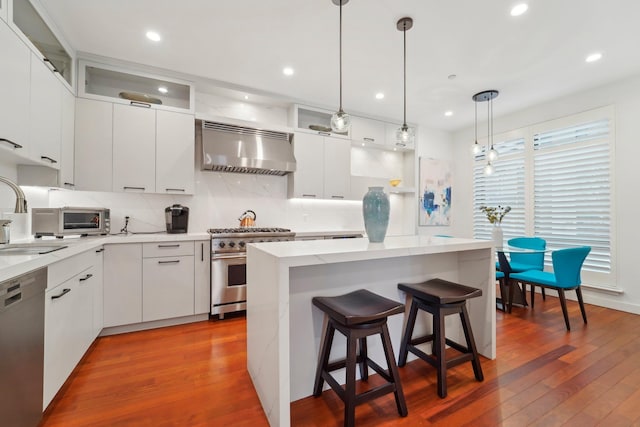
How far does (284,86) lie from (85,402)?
341 centimetres

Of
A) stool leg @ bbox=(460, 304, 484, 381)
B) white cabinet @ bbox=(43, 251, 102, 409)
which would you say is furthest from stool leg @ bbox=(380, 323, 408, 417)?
white cabinet @ bbox=(43, 251, 102, 409)

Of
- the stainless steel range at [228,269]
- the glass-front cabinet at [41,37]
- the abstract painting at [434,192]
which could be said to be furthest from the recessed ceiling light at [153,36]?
the abstract painting at [434,192]

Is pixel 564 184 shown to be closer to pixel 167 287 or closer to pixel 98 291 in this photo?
pixel 167 287

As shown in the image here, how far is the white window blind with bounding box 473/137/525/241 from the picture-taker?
4.27 metres

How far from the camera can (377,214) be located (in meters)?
2.01

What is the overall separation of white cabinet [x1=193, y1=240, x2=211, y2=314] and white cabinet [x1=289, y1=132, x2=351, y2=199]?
1384 mm

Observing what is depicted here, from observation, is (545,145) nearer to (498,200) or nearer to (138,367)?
(498,200)

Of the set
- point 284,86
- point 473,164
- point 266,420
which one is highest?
→ point 284,86

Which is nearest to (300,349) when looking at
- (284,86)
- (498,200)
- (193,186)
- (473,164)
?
(193,186)

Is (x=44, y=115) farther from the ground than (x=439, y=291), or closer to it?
farther from the ground

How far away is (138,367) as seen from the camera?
2.09 meters

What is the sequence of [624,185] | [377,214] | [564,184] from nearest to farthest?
1. [377,214]
2. [624,185]
3. [564,184]

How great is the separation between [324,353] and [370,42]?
264cm

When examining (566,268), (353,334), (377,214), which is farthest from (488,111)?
(353,334)
